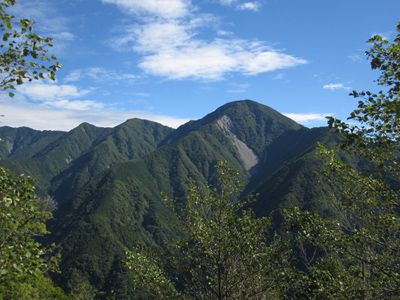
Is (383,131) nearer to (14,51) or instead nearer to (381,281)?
(381,281)

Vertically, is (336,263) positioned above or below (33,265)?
below

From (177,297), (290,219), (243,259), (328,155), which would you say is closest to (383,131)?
(328,155)

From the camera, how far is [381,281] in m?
15.8

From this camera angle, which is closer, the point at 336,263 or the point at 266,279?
the point at 266,279

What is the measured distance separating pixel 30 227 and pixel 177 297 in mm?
10853

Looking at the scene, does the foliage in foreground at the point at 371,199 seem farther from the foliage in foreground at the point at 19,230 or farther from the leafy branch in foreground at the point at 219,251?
the foliage in foreground at the point at 19,230

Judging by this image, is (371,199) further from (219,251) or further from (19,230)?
(19,230)

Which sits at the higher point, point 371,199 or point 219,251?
point 371,199

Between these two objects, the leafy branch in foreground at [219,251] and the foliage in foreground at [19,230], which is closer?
the foliage in foreground at [19,230]

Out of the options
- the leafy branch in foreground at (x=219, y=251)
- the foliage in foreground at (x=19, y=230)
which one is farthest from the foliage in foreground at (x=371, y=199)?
the foliage in foreground at (x=19, y=230)

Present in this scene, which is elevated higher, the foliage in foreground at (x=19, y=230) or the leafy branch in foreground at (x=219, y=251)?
the foliage in foreground at (x=19, y=230)

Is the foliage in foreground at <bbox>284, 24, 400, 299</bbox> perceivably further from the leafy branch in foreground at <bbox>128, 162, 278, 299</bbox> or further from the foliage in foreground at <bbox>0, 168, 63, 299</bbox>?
the foliage in foreground at <bbox>0, 168, 63, 299</bbox>

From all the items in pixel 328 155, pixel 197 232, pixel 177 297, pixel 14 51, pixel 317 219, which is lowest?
pixel 177 297

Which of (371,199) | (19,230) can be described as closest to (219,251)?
(371,199)
